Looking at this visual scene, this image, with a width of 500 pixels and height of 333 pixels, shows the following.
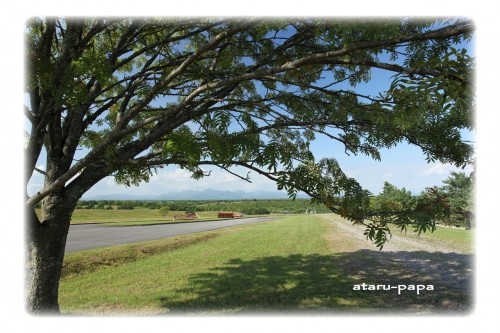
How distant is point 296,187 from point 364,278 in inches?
282

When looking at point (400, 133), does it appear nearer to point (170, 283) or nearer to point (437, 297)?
point (437, 297)

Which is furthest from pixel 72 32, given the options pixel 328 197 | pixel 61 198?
pixel 328 197

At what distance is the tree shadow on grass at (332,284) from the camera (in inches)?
248

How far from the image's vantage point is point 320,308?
20.2 ft

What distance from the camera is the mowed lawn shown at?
21.4 feet

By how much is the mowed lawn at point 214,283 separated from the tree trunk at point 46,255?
7.10ft

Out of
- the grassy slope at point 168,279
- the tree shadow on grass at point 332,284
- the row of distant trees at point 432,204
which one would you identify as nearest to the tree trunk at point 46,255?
the grassy slope at point 168,279

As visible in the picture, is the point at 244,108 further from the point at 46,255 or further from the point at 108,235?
the point at 108,235

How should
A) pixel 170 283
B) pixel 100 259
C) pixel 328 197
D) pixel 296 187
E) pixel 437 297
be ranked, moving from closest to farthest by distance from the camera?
pixel 296 187 → pixel 328 197 → pixel 437 297 → pixel 170 283 → pixel 100 259

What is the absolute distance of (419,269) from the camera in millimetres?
9727

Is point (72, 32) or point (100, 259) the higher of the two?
point (72, 32)

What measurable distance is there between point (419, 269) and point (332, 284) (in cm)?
361

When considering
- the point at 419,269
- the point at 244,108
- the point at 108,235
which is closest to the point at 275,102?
the point at 244,108
